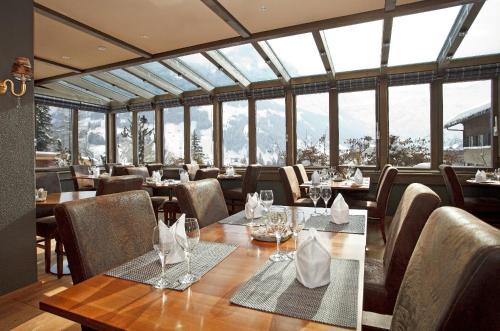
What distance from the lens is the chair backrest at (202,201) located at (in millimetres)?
1702

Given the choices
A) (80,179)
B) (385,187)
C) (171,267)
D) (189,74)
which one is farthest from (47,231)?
(189,74)

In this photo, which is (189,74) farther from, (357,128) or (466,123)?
(466,123)

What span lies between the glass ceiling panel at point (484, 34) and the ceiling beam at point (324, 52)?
6.14 feet

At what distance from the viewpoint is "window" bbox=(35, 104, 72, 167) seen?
21.5 ft

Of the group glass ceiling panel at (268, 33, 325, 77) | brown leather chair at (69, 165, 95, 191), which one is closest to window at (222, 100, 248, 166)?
glass ceiling panel at (268, 33, 325, 77)

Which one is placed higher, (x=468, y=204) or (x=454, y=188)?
(x=454, y=188)

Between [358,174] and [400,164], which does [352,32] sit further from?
[400,164]

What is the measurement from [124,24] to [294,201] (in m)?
3.22

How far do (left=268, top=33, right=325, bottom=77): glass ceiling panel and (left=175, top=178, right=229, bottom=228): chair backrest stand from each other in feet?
11.4

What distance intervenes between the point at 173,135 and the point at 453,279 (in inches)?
287

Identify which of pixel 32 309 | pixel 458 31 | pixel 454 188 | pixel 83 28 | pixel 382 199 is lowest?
pixel 32 309

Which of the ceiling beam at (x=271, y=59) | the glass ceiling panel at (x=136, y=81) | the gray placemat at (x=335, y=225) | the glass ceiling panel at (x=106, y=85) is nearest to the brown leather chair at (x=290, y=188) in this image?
the gray placemat at (x=335, y=225)

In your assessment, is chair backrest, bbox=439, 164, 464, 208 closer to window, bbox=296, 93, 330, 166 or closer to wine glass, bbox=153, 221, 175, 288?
window, bbox=296, 93, 330, 166

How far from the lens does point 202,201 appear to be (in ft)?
5.93
